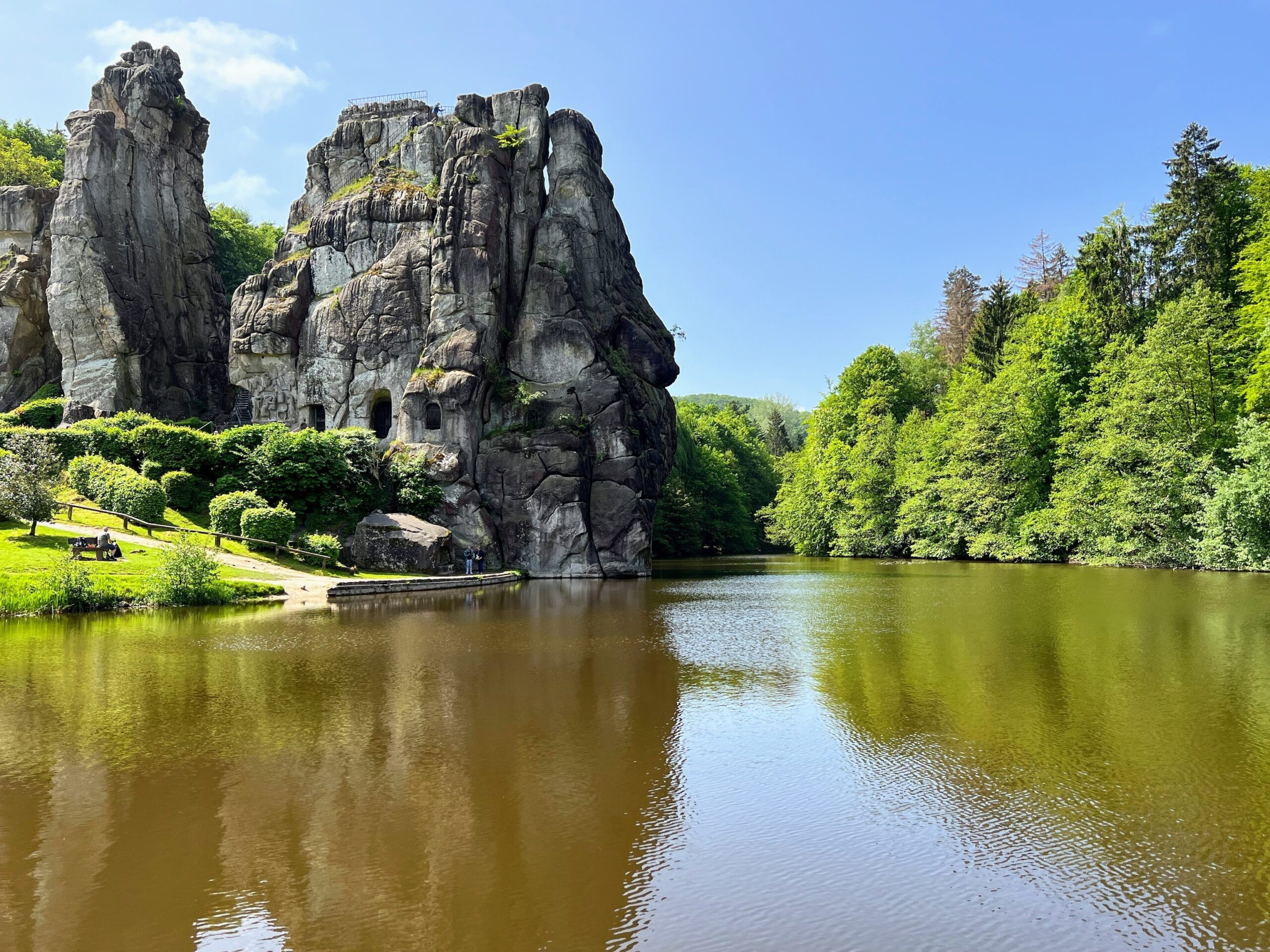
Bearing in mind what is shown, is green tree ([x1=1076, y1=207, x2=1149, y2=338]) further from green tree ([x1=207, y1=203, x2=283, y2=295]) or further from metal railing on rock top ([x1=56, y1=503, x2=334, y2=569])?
green tree ([x1=207, y1=203, x2=283, y2=295])

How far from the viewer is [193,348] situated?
188ft

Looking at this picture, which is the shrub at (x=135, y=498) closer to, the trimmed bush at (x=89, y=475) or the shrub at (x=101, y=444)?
the trimmed bush at (x=89, y=475)

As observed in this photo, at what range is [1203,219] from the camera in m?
46.8

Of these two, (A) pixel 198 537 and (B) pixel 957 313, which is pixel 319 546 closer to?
(A) pixel 198 537

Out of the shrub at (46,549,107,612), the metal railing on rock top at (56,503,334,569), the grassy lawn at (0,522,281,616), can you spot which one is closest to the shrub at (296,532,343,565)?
the metal railing on rock top at (56,503,334,569)

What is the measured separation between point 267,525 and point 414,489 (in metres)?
9.27

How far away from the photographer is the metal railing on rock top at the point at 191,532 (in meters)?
32.5

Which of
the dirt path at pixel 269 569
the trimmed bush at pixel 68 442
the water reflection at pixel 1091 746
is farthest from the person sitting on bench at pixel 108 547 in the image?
the water reflection at pixel 1091 746

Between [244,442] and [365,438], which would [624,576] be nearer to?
[365,438]

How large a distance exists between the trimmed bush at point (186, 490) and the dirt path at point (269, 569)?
198 inches

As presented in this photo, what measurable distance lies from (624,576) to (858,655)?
28.0 m

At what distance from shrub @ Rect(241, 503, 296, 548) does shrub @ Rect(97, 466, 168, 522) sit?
3507mm

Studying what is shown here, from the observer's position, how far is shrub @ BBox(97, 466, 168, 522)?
33.4 metres

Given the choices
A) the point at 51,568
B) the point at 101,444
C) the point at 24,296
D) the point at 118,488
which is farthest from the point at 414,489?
the point at 24,296
